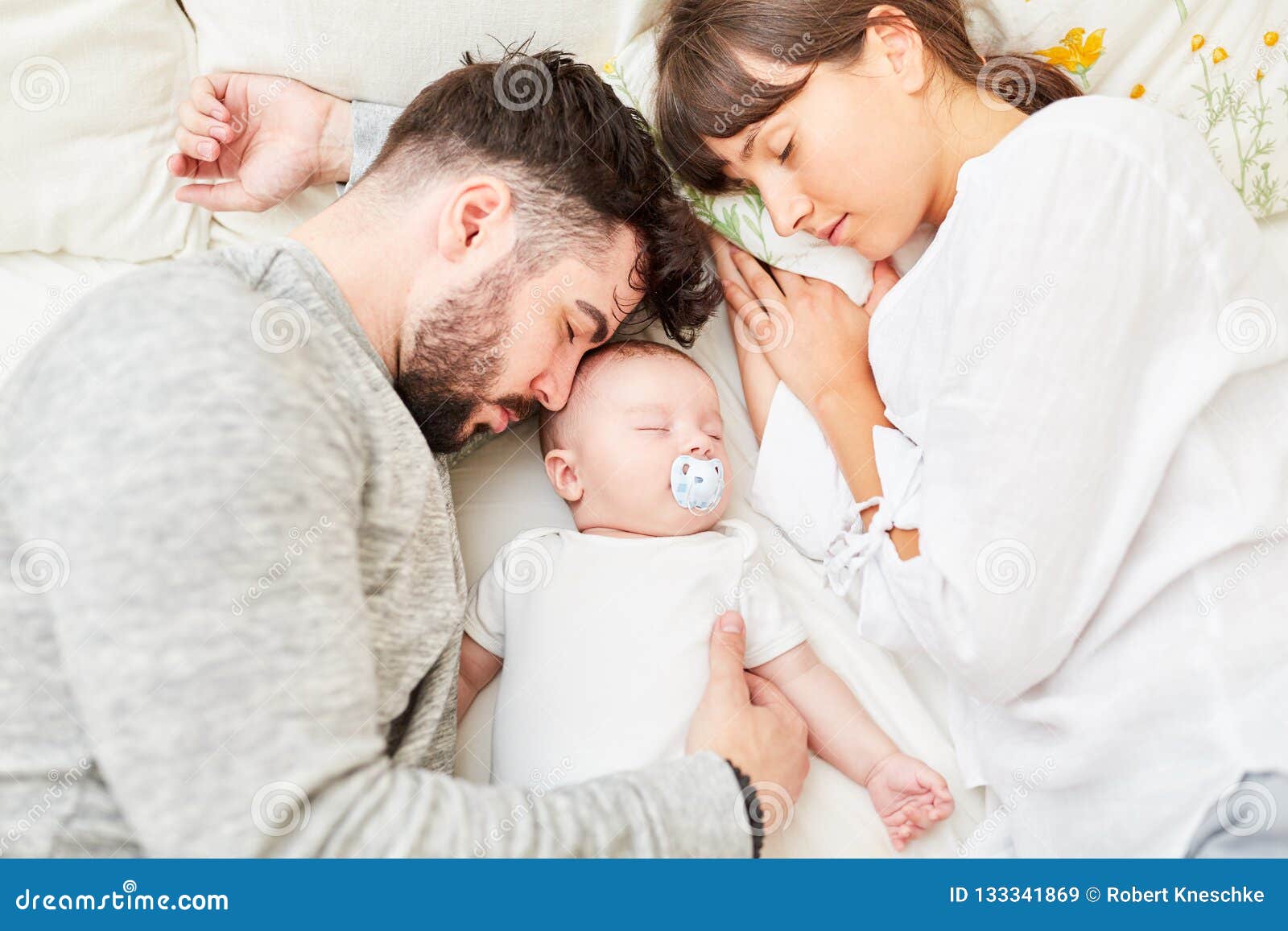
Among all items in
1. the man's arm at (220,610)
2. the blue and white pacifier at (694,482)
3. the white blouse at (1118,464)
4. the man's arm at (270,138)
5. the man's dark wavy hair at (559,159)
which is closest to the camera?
the man's arm at (220,610)

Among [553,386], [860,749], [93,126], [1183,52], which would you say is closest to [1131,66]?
[1183,52]

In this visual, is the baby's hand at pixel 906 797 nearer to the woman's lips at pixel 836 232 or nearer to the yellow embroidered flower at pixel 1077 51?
the woman's lips at pixel 836 232

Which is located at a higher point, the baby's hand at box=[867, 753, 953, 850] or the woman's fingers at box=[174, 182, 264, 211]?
the woman's fingers at box=[174, 182, 264, 211]

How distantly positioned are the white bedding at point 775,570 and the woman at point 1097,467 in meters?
0.14

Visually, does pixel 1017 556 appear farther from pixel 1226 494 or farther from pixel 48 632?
pixel 48 632

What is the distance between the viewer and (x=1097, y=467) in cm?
119

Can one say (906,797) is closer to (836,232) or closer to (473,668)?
(473,668)

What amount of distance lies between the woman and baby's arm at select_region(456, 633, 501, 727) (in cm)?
65

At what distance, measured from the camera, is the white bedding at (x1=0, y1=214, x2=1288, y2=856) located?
1419 mm

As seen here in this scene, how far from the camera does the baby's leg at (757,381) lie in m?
1.66

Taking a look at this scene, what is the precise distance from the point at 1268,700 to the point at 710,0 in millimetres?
1289

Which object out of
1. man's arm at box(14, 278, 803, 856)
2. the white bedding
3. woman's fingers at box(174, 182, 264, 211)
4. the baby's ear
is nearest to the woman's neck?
the white bedding

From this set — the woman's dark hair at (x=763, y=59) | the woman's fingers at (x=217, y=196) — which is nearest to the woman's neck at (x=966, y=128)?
the woman's dark hair at (x=763, y=59)

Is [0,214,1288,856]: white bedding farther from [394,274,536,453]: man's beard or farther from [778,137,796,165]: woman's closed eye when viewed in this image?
[778,137,796,165]: woman's closed eye
